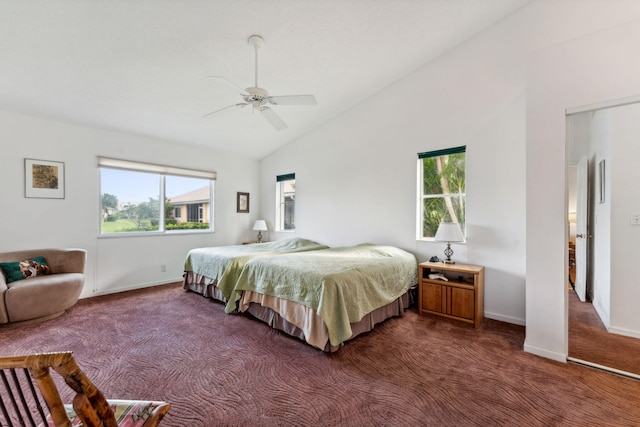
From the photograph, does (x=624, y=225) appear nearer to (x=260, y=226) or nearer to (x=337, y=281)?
(x=337, y=281)

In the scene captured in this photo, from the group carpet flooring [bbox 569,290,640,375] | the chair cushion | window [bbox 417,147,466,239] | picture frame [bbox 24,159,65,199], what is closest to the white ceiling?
picture frame [bbox 24,159,65,199]

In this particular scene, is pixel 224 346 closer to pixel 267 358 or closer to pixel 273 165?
pixel 267 358

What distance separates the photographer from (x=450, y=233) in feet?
11.0

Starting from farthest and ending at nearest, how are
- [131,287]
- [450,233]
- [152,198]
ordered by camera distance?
[152,198]
[131,287]
[450,233]

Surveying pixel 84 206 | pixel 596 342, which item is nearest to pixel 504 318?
pixel 596 342

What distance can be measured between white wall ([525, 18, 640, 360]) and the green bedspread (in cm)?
130

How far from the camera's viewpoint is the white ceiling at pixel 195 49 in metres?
2.42

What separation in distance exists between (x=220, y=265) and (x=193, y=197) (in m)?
2.15

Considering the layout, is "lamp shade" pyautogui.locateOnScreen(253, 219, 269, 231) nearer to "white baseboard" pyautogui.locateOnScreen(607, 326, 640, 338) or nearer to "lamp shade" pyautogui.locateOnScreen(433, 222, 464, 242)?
"lamp shade" pyautogui.locateOnScreen(433, 222, 464, 242)

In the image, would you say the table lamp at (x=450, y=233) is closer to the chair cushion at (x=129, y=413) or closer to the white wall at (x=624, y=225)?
the white wall at (x=624, y=225)

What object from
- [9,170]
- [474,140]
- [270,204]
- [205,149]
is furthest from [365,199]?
[9,170]

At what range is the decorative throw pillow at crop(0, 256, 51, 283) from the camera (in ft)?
10.2

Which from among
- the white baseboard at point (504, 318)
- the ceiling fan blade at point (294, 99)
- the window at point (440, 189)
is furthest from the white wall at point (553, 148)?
the ceiling fan blade at point (294, 99)

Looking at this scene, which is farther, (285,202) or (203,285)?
(285,202)
